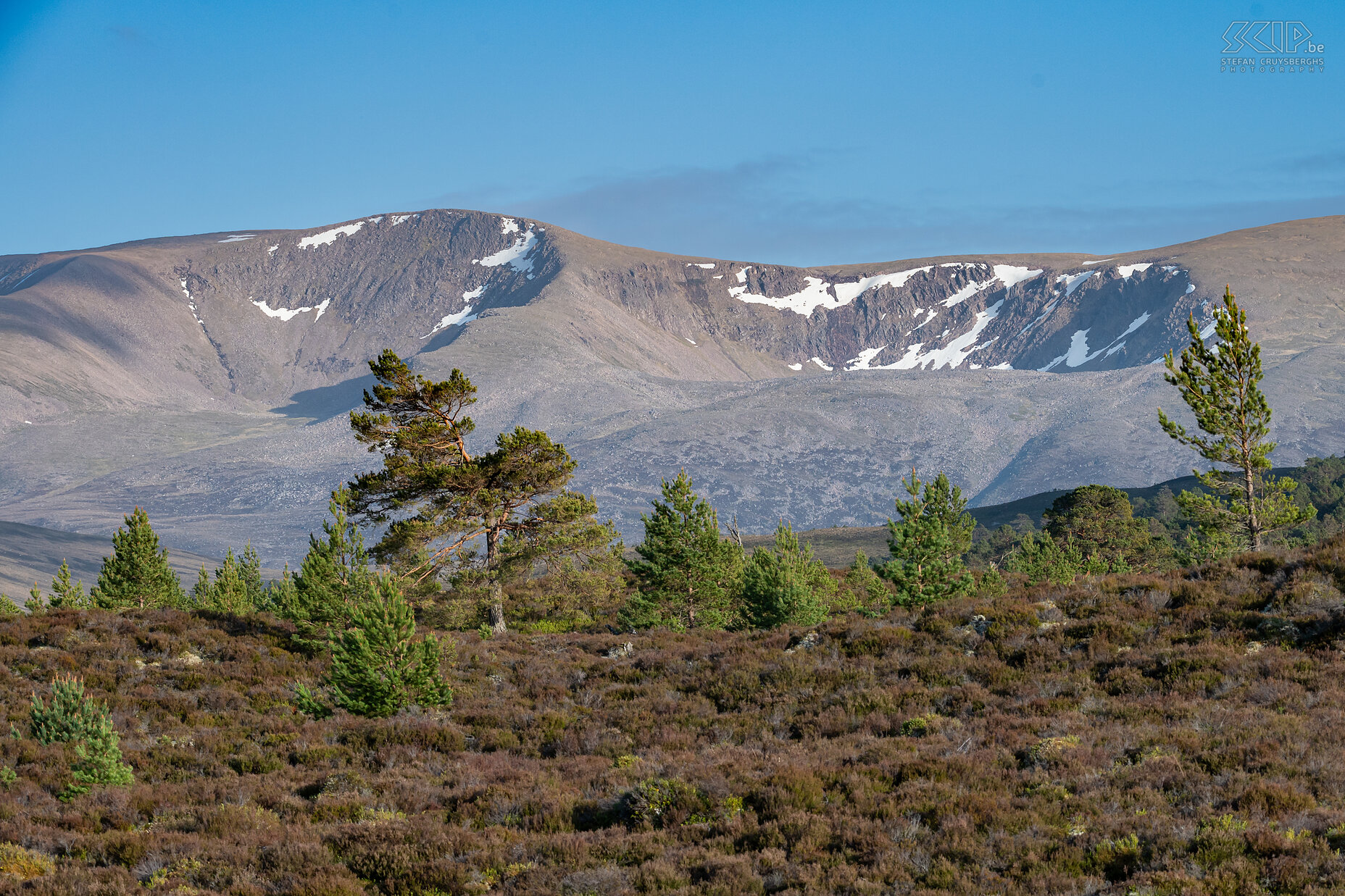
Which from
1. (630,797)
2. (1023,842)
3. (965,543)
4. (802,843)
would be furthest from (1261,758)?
(965,543)

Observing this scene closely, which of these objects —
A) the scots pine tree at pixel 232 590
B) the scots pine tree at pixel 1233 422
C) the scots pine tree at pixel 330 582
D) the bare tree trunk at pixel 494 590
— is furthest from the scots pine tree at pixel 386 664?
the scots pine tree at pixel 232 590

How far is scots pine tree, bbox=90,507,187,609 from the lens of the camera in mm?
49719

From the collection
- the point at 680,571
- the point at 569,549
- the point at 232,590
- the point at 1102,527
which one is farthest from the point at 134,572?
the point at 1102,527

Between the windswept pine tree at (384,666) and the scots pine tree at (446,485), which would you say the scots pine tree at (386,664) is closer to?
the windswept pine tree at (384,666)

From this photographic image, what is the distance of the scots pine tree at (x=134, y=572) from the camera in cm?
4972

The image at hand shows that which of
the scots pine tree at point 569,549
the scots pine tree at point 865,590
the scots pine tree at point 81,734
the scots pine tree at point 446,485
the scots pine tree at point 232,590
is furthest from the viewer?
the scots pine tree at point 232,590

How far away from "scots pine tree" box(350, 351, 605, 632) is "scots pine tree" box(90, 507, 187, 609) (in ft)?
70.0

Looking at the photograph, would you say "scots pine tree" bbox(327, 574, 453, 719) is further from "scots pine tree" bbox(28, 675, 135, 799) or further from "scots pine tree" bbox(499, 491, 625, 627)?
"scots pine tree" bbox(499, 491, 625, 627)

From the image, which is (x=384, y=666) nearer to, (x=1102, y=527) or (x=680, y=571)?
(x=680, y=571)

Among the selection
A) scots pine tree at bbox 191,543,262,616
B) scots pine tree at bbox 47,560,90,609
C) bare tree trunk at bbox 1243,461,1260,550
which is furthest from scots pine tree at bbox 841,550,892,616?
scots pine tree at bbox 47,560,90,609

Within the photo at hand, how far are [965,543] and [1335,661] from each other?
98.6ft

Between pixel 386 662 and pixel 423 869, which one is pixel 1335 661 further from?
pixel 386 662

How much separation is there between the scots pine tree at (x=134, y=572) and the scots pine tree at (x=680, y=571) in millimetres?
26899

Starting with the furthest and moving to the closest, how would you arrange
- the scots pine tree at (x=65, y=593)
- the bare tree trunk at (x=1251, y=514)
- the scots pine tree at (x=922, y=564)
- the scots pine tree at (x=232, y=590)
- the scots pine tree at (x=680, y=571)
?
1. the scots pine tree at (x=232, y=590)
2. the scots pine tree at (x=65, y=593)
3. the scots pine tree at (x=680, y=571)
4. the scots pine tree at (x=922, y=564)
5. the bare tree trunk at (x=1251, y=514)
